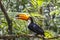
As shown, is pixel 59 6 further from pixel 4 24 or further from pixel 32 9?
pixel 4 24

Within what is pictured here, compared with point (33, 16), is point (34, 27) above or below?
below

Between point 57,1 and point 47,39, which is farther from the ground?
point 57,1

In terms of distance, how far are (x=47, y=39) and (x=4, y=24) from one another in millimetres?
731

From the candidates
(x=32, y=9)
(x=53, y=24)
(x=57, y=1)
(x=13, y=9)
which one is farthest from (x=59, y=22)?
(x=13, y=9)

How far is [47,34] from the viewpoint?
2.79m

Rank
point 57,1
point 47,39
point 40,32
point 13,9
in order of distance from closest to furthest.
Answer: point 47,39, point 40,32, point 57,1, point 13,9

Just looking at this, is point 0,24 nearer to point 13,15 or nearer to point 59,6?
point 13,15

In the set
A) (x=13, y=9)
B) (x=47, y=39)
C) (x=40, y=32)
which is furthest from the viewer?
(x=13, y=9)

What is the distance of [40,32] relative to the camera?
8.58 feet

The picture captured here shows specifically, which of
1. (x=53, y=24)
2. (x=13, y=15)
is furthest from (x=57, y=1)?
(x=13, y=15)

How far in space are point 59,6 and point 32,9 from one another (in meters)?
0.51

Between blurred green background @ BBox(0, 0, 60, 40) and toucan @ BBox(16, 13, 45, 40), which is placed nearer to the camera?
toucan @ BBox(16, 13, 45, 40)

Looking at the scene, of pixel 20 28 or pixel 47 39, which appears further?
pixel 20 28

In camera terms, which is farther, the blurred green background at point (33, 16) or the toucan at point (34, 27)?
the blurred green background at point (33, 16)
